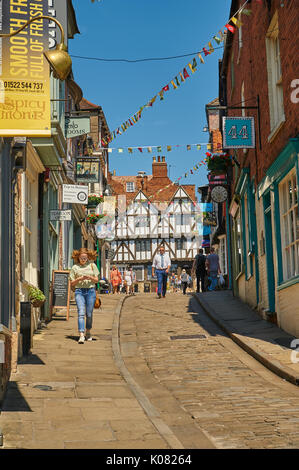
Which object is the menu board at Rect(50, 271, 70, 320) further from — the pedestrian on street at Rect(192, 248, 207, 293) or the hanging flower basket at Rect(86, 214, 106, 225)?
the hanging flower basket at Rect(86, 214, 106, 225)

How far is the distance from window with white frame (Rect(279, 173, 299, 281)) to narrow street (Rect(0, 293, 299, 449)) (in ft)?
5.58

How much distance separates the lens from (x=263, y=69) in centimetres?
1319

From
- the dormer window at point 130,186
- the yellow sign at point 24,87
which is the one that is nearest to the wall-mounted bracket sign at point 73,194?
the yellow sign at point 24,87

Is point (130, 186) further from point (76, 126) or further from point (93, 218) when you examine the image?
point (76, 126)

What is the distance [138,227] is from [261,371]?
4710 cm

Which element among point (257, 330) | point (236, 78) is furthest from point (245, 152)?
point (257, 330)

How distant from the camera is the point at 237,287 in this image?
1920 cm

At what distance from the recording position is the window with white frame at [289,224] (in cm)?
1066

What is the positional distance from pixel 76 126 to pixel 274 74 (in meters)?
6.17

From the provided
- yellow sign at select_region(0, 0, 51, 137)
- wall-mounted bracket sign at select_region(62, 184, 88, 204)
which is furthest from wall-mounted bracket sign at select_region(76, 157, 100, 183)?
yellow sign at select_region(0, 0, 51, 137)

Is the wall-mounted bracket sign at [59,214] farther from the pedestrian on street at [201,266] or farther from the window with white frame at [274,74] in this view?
the pedestrian on street at [201,266]

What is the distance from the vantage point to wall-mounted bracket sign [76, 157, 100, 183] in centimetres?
2280

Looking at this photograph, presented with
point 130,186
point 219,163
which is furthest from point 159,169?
point 219,163
